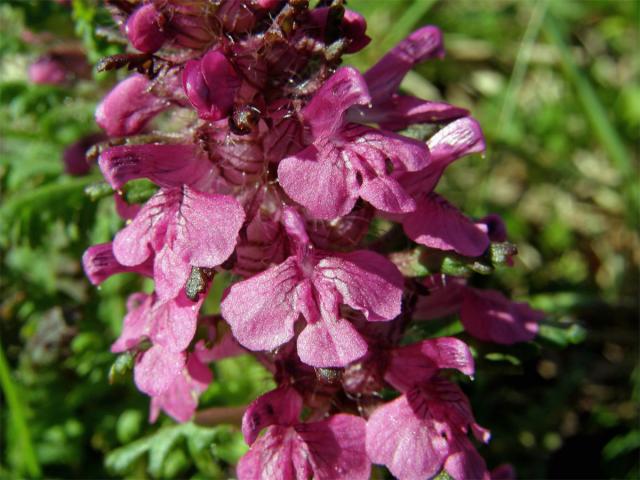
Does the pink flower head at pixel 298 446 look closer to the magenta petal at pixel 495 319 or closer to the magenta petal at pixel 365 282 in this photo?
the magenta petal at pixel 365 282

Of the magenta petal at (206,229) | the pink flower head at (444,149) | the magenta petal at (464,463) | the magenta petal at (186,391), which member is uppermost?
the pink flower head at (444,149)

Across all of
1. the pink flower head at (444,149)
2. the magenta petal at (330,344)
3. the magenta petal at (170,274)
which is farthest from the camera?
the pink flower head at (444,149)

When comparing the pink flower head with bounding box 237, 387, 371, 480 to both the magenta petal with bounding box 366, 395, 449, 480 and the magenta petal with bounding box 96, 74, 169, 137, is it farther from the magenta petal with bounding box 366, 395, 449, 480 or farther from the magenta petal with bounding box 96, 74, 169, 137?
the magenta petal with bounding box 96, 74, 169, 137

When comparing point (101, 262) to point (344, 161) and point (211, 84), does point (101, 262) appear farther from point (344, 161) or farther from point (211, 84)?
point (344, 161)

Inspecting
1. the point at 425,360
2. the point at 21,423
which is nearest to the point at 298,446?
the point at 425,360

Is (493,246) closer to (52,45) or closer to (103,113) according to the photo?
(103,113)

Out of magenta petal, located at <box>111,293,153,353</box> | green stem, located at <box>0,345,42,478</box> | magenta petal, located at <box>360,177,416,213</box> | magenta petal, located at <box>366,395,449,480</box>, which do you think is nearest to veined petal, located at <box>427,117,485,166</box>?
magenta petal, located at <box>360,177,416,213</box>

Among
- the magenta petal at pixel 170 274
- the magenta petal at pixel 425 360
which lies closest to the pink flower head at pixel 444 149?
the magenta petal at pixel 425 360
